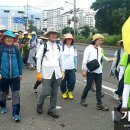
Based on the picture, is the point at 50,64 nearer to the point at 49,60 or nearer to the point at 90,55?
the point at 49,60

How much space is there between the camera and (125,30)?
9.36 ft

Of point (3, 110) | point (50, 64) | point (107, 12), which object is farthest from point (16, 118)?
point (107, 12)

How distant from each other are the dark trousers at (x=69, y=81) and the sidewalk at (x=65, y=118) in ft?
0.89

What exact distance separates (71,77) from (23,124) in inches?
96.7

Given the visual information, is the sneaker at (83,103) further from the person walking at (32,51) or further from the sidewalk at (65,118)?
the person walking at (32,51)

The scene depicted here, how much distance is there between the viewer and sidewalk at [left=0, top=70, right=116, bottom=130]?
586 cm

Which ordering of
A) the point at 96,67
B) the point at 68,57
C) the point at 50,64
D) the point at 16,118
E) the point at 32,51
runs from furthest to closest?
the point at 32,51, the point at 68,57, the point at 96,67, the point at 50,64, the point at 16,118

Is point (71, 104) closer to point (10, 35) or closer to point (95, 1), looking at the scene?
point (10, 35)

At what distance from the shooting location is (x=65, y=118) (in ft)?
21.0

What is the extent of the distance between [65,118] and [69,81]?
1884 millimetres

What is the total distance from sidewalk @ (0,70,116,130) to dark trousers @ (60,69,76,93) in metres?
0.27

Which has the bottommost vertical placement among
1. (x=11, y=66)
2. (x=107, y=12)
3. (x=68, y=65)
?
(x=68, y=65)

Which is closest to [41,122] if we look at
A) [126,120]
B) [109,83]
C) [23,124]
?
[23,124]

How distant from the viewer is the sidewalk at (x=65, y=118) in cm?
586
